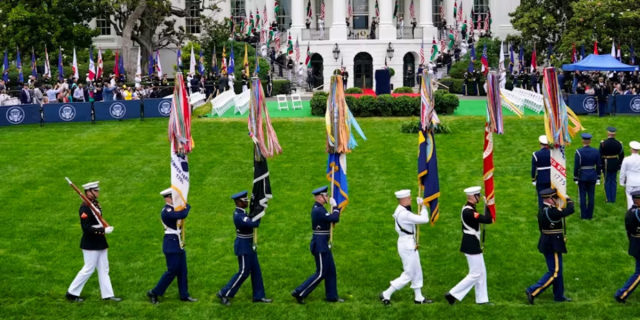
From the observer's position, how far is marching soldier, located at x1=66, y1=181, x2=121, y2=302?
44.7ft

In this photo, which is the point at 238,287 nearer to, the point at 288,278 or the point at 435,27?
the point at 288,278

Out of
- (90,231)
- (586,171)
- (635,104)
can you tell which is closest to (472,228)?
(586,171)

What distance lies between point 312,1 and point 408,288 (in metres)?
44.0

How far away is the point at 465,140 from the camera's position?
1068 inches

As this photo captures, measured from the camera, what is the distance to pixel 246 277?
13.7m

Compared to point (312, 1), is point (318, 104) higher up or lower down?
lower down

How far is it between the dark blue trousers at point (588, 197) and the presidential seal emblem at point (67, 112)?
65.3ft

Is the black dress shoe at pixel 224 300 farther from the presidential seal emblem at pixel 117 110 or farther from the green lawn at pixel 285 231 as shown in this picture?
the presidential seal emblem at pixel 117 110

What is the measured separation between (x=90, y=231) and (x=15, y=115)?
63.7 ft

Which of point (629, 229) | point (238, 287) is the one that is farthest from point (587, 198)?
point (238, 287)

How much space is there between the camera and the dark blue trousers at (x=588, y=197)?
1833 cm

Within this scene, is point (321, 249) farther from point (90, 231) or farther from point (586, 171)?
point (586, 171)

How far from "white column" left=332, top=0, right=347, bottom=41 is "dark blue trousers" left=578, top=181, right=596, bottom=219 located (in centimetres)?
3470

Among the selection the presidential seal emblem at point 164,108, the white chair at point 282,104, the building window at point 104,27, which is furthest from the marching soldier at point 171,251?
the building window at point 104,27
